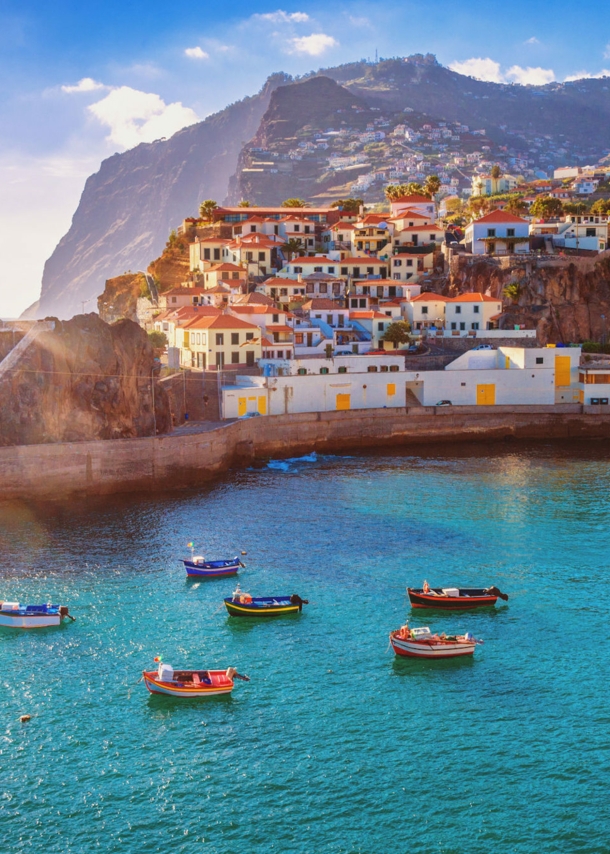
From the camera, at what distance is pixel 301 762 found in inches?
1015

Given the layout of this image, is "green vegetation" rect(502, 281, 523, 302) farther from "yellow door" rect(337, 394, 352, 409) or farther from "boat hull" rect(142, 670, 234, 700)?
"boat hull" rect(142, 670, 234, 700)

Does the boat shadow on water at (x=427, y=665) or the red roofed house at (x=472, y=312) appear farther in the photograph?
the red roofed house at (x=472, y=312)

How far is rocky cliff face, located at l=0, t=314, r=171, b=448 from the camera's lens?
55.8 metres

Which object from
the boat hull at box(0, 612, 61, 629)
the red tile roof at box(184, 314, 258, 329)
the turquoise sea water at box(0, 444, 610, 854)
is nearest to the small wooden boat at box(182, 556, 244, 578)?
the turquoise sea water at box(0, 444, 610, 854)

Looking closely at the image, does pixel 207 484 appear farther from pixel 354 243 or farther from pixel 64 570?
pixel 354 243

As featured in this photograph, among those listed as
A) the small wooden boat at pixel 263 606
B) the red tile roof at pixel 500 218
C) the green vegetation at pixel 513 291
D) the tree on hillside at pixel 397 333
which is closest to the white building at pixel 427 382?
the tree on hillside at pixel 397 333

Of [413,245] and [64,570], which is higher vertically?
[413,245]

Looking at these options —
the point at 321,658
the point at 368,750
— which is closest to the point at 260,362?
the point at 321,658

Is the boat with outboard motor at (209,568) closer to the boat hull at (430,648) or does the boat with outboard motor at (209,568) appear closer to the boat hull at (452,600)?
the boat hull at (452,600)

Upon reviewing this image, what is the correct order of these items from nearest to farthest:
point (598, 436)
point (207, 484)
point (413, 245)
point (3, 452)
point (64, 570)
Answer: point (64, 570)
point (3, 452)
point (207, 484)
point (598, 436)
point (413, 245)

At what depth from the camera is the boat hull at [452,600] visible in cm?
3628

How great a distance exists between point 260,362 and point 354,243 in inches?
1393

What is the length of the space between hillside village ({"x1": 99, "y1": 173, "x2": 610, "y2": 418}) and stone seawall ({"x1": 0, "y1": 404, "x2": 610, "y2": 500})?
234cm

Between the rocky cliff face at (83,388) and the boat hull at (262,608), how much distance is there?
964 inches
